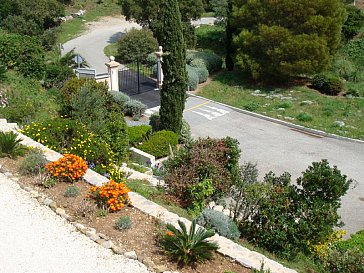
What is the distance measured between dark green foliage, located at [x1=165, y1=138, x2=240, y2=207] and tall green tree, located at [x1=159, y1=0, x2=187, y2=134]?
20.5 feet

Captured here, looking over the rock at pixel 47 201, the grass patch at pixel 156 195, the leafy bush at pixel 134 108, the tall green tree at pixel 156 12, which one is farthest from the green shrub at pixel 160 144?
the tall green tree at pixel 156 12

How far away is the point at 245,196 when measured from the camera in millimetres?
10430

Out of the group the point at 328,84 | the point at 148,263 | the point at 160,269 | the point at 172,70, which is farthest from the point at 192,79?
the point at 160,269

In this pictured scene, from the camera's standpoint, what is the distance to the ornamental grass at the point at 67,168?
10.1 m

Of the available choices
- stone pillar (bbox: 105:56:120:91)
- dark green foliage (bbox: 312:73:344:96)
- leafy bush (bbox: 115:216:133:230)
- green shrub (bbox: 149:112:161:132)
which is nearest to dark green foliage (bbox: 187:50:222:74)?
dark green foliage (bbox: 312:73:344:96)

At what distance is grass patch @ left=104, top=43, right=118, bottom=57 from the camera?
1331 inches

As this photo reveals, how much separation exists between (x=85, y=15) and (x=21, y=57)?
26223mm

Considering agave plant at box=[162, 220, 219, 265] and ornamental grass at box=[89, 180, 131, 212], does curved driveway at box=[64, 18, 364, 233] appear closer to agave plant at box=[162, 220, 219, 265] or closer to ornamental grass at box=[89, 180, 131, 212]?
agave plant at box=[162, 220, 219, 265]

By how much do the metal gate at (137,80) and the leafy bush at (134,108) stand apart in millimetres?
2759

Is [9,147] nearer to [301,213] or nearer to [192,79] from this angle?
[301,213]

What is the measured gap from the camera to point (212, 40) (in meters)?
35.6

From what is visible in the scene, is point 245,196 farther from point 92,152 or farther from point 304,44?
point 304,44

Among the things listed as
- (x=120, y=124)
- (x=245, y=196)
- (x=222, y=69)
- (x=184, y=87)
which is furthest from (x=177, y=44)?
(x=222, y=69)

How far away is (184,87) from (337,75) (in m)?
13.2
